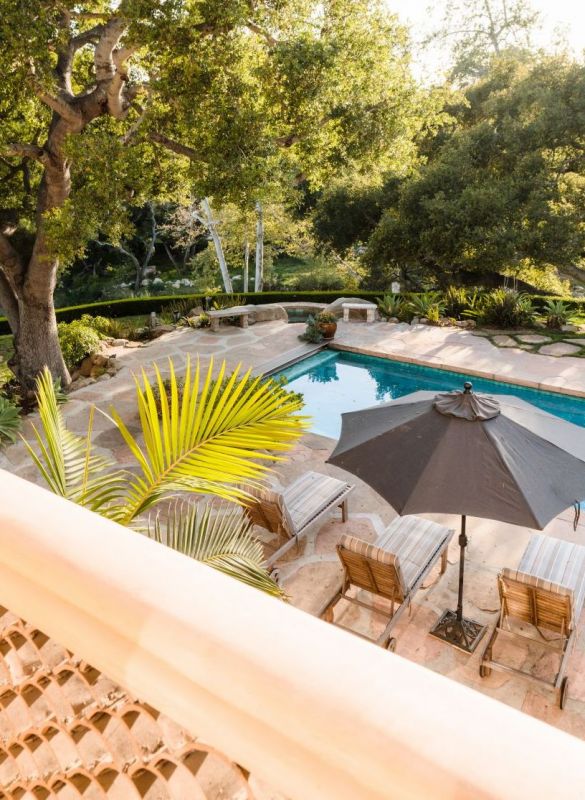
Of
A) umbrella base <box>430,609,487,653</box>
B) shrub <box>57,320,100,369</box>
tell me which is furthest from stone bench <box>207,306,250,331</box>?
umbrella base <box>430,609,487,653</box>

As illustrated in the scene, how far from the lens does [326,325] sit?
1479 cm

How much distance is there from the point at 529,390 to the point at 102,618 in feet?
40.6

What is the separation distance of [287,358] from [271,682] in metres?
13.1

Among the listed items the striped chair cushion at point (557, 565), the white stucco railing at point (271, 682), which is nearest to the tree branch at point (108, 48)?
the striped chair cushion at point (557, 565)

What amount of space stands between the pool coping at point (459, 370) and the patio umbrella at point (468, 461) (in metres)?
7.11

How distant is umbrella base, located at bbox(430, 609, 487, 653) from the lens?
4.88 m

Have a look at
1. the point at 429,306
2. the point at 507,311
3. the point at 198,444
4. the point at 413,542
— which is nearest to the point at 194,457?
the point at 198,444

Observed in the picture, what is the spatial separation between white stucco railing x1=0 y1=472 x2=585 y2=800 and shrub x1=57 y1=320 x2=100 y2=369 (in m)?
13.1

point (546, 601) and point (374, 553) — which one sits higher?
point (374, 553)

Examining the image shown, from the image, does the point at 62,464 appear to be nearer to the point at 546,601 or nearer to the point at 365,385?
the point at 546,601

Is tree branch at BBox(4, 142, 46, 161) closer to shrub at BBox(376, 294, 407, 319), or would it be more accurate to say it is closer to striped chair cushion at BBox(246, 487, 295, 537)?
striped chair cushion at BBox(246, 487, 295, 537)

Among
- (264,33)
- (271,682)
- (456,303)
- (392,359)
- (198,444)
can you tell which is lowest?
(392,359)

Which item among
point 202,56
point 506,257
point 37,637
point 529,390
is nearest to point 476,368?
point 529,390

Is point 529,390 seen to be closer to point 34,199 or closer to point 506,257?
point 506,257
